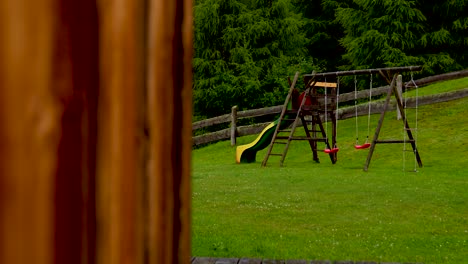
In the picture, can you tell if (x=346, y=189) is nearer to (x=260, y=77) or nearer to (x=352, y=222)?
(x=352, y=222)

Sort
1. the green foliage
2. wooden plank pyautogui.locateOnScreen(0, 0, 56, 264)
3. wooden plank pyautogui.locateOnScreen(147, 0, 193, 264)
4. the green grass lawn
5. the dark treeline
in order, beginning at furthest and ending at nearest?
the green foliage, the dark treeline, the green grass lawn, wooden plank pyautogui.locateOnScreen(147, 0, 193, 264), wooden plank pyautogui.locateOnScreen(0, 0, 56, 264)

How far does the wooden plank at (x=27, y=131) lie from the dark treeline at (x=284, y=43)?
31.5 metres

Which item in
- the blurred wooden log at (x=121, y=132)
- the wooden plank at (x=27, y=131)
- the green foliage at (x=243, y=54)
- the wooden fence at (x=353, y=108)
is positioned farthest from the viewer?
the green foliage at (x=243, y=54)

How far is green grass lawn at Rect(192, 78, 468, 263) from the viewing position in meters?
7.70

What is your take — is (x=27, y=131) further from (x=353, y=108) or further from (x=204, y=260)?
(x=353, y=108)

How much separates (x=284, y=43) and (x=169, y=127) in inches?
1344

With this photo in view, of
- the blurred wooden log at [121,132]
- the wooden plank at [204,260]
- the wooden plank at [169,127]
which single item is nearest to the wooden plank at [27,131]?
the blurred wooden log at [121,132]

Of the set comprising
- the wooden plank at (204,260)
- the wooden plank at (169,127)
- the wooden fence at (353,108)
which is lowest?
the wooden fence at (353,108)

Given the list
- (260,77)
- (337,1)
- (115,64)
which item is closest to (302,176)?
(115,64)

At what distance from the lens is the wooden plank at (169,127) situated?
1.35m

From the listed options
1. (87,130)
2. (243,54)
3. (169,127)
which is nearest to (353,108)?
(243,54)

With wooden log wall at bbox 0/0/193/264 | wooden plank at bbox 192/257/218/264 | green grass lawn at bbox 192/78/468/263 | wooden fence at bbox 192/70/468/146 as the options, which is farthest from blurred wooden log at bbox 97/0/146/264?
wooden fence at bbox 192/70/468/146

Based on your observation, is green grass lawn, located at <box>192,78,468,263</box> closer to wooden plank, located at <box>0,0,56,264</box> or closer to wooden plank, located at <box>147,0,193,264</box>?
wooden plank, located at <box>147,0,193,264</box>

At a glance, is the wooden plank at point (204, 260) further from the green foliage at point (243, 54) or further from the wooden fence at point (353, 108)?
the green foliage at point (243, 54)
